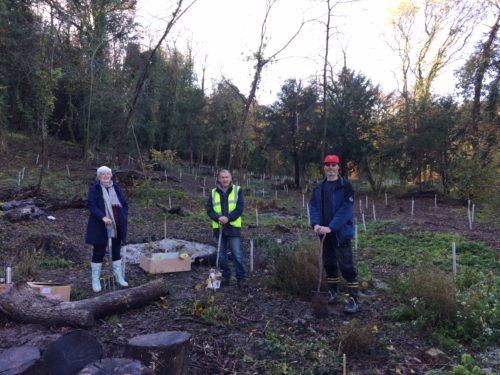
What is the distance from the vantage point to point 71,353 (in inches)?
126

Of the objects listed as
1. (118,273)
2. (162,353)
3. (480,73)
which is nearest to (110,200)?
(118,273)

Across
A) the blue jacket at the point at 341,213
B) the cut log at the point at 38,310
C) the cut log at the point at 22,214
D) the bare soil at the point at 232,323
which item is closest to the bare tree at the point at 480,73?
the bare soil at the point at 232,323

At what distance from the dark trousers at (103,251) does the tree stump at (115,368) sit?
2514 millimetres

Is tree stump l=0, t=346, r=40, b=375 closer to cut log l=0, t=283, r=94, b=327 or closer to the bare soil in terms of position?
the bare soil

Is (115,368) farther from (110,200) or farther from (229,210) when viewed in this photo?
(229,210)

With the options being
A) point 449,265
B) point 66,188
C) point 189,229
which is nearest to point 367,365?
point 449,265

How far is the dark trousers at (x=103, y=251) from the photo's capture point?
18.0ft

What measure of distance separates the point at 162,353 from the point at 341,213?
2.58 meters

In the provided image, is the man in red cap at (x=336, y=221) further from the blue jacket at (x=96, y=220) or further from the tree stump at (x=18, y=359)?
the tree stump at (x=18, y=359)

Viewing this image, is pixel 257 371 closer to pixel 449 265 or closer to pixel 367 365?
pixel 367 365

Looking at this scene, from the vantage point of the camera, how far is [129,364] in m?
3.09

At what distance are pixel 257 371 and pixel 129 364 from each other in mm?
1128

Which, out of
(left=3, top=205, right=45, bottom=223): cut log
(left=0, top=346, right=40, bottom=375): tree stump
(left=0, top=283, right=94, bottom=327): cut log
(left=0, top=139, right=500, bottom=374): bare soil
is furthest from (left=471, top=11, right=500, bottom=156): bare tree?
(left=0, top=346, right=40, bottom=375): tree stump

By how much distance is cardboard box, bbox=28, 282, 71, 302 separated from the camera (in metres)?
4.68
